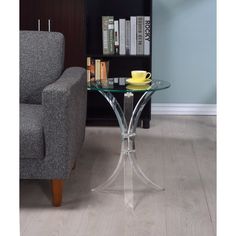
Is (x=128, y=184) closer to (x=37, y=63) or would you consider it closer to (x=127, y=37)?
(x=37, y=63)

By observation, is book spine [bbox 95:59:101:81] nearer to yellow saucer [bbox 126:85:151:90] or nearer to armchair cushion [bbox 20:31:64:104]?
armchair cushion [bbox 20:31:64:104]

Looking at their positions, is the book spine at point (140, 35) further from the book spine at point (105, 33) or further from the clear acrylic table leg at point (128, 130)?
the clear acrylic table leg at point (128, 130)

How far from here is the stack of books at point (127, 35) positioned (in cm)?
361

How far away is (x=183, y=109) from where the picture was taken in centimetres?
399

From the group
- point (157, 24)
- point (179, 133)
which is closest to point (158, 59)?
point (157, 24)

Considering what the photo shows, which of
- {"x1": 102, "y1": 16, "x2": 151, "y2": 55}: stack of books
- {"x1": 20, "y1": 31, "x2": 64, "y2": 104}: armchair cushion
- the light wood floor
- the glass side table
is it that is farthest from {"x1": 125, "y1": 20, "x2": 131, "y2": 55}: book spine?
the glass side table

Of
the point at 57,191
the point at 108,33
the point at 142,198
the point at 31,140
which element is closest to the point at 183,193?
the point at 142,198

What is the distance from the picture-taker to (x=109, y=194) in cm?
239

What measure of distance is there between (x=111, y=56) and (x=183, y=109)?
2.33ft

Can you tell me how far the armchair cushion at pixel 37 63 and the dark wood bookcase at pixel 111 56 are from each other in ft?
3.44

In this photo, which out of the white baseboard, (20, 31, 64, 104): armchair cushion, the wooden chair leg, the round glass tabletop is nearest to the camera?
the wooden chair leg

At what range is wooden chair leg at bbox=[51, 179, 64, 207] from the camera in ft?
7.29

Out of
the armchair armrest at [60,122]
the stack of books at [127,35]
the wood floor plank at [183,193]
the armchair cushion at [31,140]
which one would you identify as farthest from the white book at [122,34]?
the armchair cushion at [31,140]
